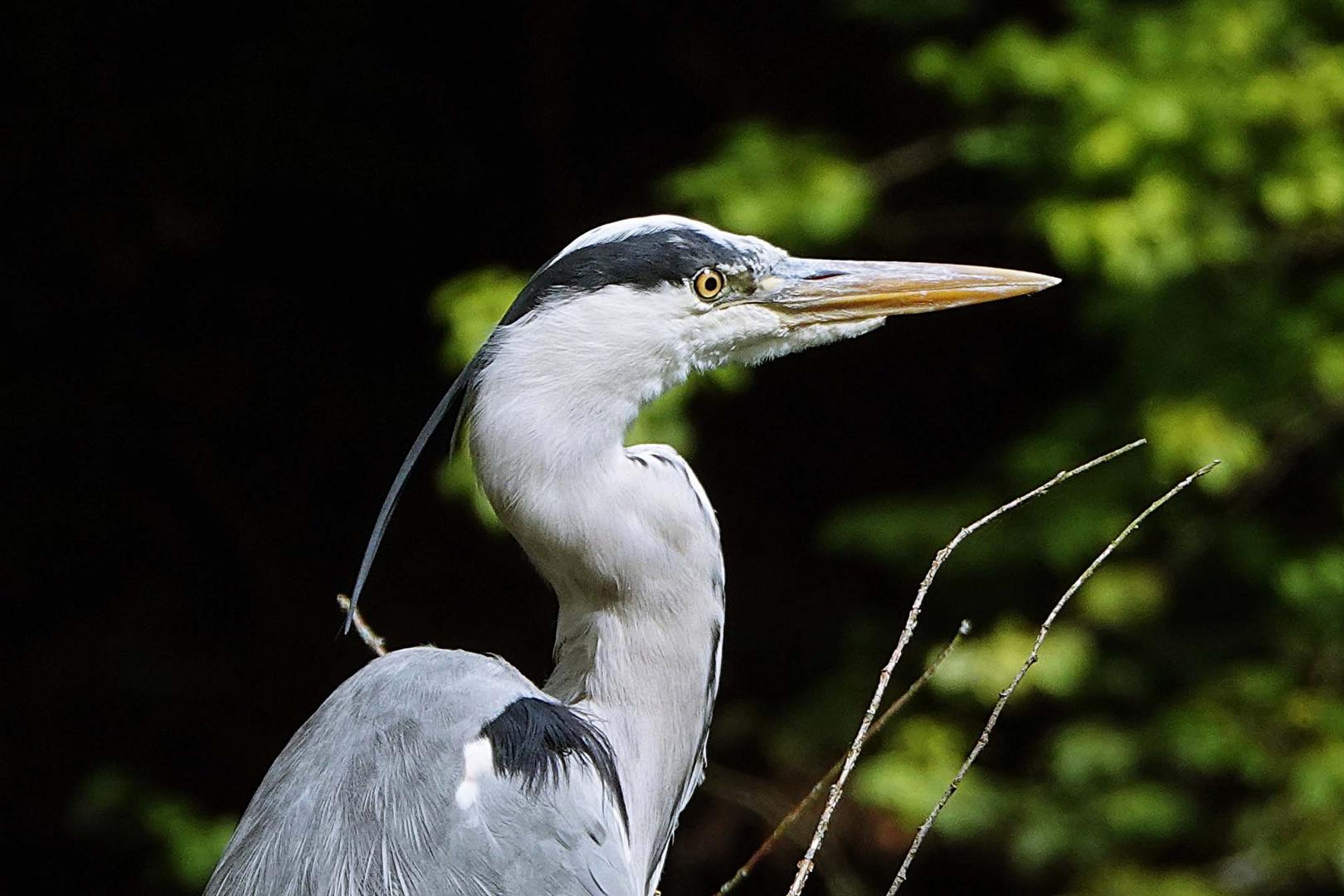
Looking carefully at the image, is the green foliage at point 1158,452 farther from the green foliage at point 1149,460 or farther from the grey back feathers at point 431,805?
the grey back feathers at point 431,805

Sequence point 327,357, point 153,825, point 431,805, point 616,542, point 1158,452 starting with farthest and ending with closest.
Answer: point 327,357 < point 153,825 < point 1158,452 < point 616,542 < point 431,805

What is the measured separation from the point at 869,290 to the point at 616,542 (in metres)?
0.46

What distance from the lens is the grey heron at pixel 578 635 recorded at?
1.79 metres

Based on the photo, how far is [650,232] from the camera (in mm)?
1955

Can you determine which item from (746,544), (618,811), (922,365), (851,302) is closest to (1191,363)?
(922,365)

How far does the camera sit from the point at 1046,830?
3967mm

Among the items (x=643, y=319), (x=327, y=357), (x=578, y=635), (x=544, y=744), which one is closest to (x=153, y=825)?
(x=327, y=357)

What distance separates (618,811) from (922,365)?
3046mm

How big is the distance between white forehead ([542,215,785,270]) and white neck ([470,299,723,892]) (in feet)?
0.39

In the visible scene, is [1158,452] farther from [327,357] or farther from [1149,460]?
[327,357]

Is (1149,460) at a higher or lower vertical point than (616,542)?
lower

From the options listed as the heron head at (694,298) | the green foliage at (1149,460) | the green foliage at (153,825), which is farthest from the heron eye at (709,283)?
the green foliage at (153,825)

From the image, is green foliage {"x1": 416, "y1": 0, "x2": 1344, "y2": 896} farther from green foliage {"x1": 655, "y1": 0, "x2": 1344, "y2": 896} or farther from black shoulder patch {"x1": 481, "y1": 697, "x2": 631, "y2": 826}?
black shoulder patch {"x1": 481, "y1": 697, "x2": 631, "y2": 826}

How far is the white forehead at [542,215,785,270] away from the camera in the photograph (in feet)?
6.39
